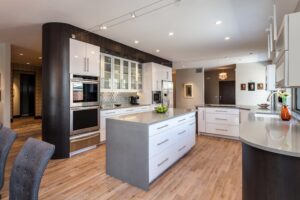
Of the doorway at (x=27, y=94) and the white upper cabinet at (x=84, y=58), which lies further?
the doorway at (x=27, y=94)

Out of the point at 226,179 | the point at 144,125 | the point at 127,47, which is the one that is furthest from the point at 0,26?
the point at 226,179

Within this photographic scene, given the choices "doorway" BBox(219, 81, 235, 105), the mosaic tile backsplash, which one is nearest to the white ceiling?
the mosaic tile backsplash

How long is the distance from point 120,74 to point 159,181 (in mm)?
3503

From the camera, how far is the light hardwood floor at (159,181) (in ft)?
7.00

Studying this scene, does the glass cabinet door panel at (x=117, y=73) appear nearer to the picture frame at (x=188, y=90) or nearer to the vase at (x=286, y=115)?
the vase at (x=286, y=115)

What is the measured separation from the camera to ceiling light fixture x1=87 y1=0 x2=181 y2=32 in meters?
2.71

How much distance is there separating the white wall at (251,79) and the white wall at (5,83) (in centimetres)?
843

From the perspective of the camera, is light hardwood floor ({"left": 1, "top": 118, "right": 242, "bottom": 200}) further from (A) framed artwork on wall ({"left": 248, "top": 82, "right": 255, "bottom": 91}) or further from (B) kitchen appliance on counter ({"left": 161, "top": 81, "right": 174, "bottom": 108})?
(A) framed artwork on wall ({"left": 248, "top": 82, "right": 255, "bottom": 91})

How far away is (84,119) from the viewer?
374 centimetres

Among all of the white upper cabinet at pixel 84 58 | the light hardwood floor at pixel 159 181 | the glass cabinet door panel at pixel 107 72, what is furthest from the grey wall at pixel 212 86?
the white upper cabinet at pixel 84 58

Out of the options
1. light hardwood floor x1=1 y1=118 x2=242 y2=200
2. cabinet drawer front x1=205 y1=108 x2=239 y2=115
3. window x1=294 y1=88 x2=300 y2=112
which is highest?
window x1=294 y1=88 x2=300 y2=112

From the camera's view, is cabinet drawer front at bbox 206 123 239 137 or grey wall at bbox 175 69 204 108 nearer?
cabinet drawer front at bbox 206 123 239 137

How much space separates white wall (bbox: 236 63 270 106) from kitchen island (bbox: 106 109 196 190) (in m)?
5.85

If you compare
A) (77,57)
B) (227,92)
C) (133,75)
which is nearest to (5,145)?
(77,57)
